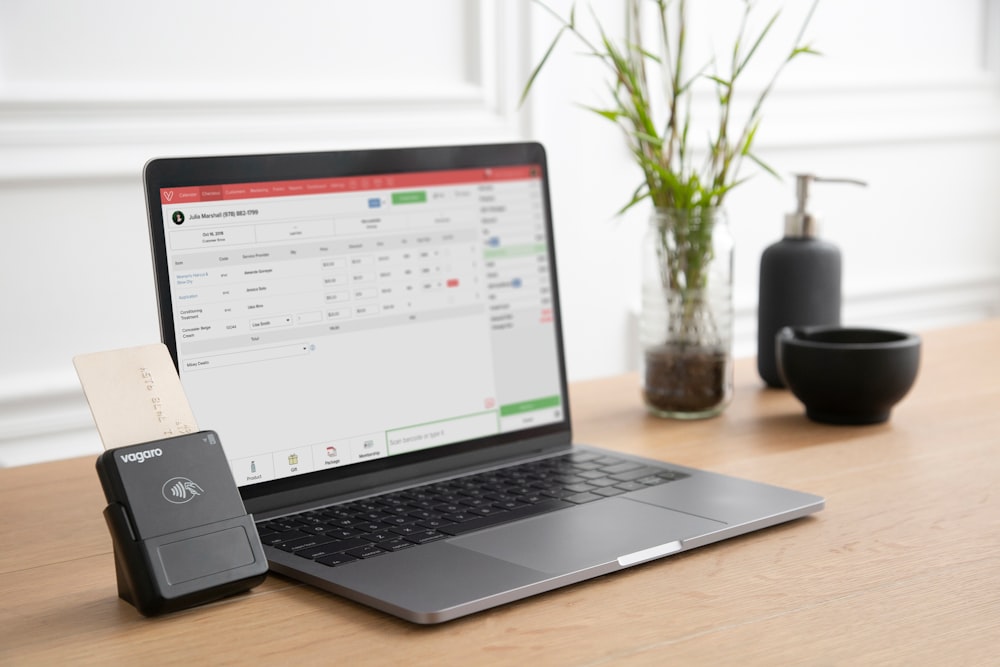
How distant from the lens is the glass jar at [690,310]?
1.21 metres

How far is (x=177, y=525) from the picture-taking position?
2.31 ft

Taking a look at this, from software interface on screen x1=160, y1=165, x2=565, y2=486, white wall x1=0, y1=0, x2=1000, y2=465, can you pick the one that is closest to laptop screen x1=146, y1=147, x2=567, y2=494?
software interface on screen x1=160, y1=165, x2=565, y2=486

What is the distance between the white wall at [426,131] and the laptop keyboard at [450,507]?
114cm

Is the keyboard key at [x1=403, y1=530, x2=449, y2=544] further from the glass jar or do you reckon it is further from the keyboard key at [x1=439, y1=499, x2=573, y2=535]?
the glass jar

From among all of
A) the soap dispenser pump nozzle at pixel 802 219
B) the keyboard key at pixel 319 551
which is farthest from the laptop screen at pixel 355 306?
the soap dispenser pump nozzle at pixel 802 219

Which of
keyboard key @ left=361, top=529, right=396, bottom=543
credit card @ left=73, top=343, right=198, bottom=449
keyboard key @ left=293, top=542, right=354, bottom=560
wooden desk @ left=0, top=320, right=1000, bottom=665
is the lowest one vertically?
wooden desk @ left=0, top=320, right=1000, bottom=665

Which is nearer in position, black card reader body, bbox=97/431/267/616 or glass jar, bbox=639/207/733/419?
black card reader body, bbox=97/431/267/616

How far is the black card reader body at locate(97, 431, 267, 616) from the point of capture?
0.69 meters

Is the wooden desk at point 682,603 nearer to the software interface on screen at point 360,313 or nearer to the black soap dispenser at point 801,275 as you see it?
the software interface on screen at point 360,313

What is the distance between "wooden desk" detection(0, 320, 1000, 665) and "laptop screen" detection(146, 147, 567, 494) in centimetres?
17

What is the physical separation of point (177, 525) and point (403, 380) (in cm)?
31

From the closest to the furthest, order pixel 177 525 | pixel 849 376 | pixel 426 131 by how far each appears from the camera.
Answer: pixel 177 525, pixel 849 376, pixel 426 131

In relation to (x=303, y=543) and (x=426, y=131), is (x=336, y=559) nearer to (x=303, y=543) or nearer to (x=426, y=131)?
(x=303, y=543)

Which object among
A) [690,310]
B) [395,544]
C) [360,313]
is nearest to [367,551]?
[395,544]
